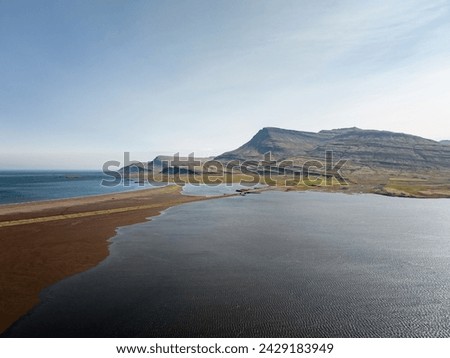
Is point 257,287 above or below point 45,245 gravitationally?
below

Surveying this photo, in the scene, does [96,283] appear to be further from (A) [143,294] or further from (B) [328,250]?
(B) [328,250]

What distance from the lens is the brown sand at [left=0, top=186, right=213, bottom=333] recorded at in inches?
872

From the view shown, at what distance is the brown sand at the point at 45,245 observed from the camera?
22.1m

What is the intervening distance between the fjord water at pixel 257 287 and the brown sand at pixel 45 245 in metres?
1.58

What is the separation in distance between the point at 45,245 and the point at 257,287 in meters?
25.6

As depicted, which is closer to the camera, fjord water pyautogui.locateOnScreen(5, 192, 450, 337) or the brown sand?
fjord water pyautogui.locateOnScreen(5, 192, 450, 337)

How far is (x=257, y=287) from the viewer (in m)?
23.3

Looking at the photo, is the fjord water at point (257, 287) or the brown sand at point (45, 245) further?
the brown sand at point (45, 245)

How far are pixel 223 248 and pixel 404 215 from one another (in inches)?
1687

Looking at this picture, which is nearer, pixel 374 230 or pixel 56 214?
pixel 374 230

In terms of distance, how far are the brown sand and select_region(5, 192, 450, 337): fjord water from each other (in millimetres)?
1582
